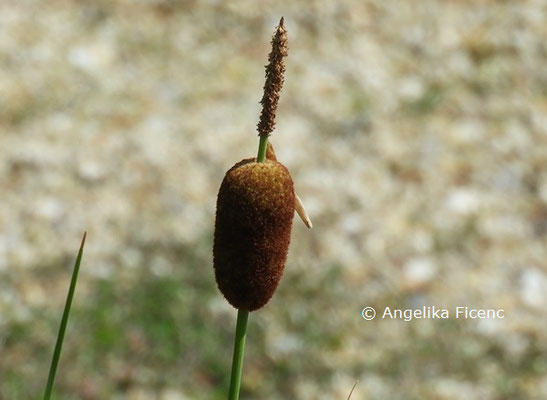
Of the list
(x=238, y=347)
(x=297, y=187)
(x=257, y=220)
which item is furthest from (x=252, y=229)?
(x=297, y=187)

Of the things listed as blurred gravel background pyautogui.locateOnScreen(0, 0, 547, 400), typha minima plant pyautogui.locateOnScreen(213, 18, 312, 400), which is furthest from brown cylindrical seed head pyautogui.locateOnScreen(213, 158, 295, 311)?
blurred gravel background pyautogui.locateOnScreen(0, 0, 547, 400)

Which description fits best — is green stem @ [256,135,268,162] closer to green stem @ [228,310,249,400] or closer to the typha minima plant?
the typha minima plant

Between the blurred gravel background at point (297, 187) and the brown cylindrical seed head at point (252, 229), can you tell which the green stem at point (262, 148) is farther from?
the blurred gravel background at point (297, 187)

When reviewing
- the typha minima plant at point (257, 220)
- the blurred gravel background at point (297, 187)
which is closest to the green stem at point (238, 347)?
the typha minima plant at point (257, 220)

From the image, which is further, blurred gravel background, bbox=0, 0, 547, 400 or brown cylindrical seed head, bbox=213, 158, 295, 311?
blurred gravel background, bbox=0, 0, 547, 400

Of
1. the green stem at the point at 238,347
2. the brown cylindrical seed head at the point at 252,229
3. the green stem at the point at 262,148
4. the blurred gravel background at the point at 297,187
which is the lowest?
the green stem at the point at 238,347
